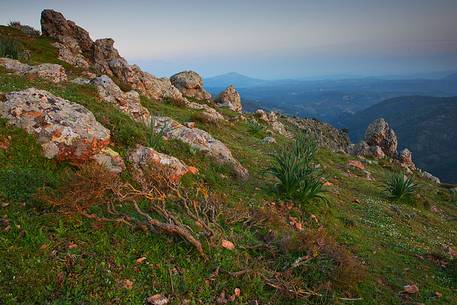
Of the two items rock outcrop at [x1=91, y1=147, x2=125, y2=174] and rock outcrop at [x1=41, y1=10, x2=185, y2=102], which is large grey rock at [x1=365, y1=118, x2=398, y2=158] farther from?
rock outcrop at [x1=91, y1=147, x2=125, y2=174]

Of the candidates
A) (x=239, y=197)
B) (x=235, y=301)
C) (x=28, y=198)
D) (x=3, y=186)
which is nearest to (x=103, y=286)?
(x=235, y=301)

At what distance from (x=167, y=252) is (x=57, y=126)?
4.57 metres

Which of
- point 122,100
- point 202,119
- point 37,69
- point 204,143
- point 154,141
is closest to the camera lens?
point 154,141

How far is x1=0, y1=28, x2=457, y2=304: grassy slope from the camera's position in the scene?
533 centimetres

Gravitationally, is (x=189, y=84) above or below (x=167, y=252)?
above

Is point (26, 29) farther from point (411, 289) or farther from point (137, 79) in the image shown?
point (411, 289)

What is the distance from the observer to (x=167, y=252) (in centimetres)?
643

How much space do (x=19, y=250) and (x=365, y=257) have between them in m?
7.86

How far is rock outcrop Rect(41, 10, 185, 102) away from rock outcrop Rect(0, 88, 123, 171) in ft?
59.1

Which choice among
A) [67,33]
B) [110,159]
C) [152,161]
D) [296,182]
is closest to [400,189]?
[296,182]

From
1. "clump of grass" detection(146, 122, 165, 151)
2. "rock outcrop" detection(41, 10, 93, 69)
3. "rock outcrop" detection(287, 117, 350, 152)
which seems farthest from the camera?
"rock outcrop" detection(287, 117, 350, 152)

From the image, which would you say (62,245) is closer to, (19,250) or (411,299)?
(19,250)

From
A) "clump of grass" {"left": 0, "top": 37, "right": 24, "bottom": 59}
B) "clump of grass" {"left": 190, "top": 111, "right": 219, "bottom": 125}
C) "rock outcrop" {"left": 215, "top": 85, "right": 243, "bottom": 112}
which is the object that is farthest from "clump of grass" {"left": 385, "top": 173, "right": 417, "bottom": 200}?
"rock outcrop" {"left": 215, "top": 85, "right": 243, "bottom": 112}

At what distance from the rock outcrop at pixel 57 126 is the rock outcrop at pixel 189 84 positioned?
28.6m
